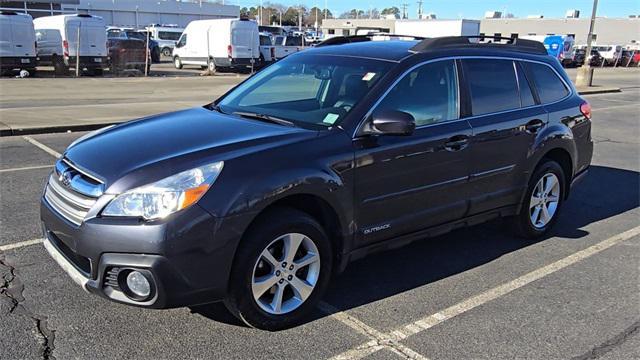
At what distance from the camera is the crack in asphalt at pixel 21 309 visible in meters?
3.24

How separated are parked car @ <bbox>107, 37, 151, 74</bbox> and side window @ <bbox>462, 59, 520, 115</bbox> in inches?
841

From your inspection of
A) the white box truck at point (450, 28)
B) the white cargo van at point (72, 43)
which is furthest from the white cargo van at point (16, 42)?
the white box truck at point (450, 28)

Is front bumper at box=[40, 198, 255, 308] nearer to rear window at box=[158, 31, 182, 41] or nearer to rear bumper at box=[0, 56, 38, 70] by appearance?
rear bumper at box=[0, 56, 38, 70]

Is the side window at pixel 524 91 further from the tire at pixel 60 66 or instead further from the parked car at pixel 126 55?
the tire at pixel 60 66

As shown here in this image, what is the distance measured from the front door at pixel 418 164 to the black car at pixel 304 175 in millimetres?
12

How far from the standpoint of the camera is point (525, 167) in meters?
5.05

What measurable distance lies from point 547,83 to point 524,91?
0.46 m

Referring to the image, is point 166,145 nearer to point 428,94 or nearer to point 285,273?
point 285,273

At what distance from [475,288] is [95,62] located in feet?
73.3

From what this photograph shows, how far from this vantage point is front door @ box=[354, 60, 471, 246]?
12.7 feet

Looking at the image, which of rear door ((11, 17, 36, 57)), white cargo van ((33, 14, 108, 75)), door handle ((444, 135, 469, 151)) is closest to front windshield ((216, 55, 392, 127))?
door handle ((444, 135, 469, 151))

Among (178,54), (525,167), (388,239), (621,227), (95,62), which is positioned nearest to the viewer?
(388,239)

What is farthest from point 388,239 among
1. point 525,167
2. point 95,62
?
point 95,62

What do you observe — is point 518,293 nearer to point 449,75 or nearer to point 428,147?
point 428,147
